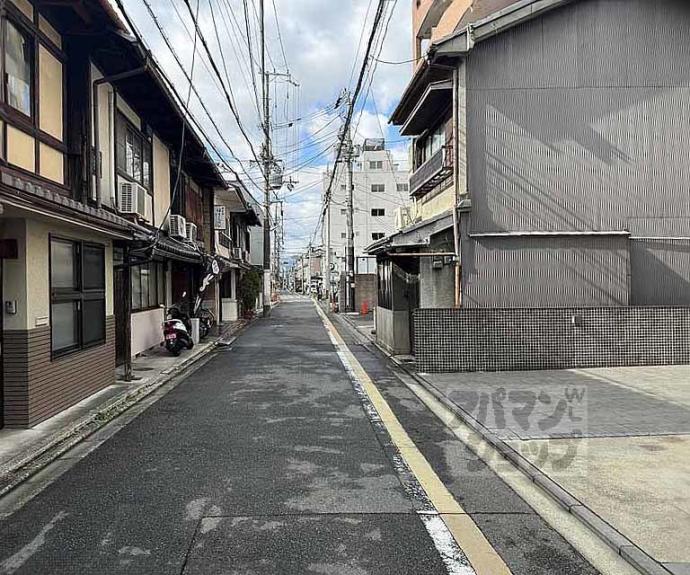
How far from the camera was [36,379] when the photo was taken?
7379 millimetres

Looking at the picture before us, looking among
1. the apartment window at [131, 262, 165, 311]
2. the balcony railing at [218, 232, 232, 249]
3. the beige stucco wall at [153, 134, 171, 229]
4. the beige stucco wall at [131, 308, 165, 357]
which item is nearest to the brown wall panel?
the beige stucco wall at [131, 308, 165, 357]

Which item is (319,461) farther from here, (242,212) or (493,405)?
(242,212)

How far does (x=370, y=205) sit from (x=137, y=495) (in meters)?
64.6

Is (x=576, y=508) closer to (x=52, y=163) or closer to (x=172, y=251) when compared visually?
(x=52, y=163)

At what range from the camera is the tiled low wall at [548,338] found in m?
11.3

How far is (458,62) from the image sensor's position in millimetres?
12031

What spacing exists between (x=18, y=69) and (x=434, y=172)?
8759 millimetres

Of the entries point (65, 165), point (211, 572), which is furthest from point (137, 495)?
point (65, 165)

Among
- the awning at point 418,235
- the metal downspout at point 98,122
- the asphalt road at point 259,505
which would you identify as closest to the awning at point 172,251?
the metal downspout at point 98,122

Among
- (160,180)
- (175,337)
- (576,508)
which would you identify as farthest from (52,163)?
(576,508)

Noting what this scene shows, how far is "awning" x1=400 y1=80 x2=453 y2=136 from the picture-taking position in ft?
41.4

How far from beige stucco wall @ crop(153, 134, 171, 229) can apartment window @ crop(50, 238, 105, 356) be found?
4919 millimetres

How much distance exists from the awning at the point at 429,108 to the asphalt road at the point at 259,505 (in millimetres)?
7218

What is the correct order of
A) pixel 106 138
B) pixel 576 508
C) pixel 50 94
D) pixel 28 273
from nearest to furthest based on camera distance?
pixel 576 508, pixel 28 273, pixel 50 94, pixel 106 138
